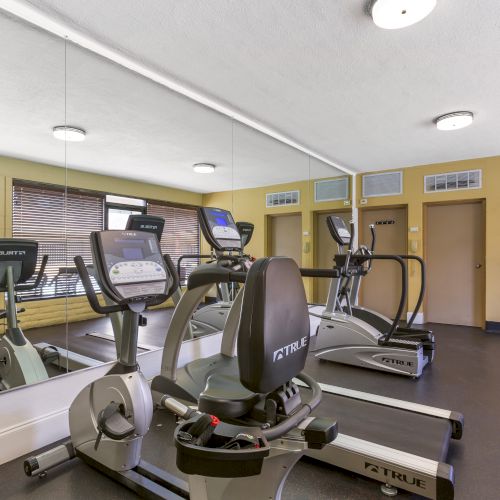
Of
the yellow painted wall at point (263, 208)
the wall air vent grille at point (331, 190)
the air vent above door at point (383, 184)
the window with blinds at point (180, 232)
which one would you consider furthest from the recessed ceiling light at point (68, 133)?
the air vent above door at point (383, 184)

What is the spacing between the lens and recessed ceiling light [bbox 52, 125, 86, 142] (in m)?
2.44

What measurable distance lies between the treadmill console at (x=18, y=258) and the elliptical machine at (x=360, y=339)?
8.21 ft

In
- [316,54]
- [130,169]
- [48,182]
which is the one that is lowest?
[48,182]

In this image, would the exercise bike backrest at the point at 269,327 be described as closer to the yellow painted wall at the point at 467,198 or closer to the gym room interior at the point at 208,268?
the gym room interior at the point at 208,268

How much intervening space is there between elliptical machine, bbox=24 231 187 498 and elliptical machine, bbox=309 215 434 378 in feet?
6.71

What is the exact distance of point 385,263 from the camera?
6211 mm

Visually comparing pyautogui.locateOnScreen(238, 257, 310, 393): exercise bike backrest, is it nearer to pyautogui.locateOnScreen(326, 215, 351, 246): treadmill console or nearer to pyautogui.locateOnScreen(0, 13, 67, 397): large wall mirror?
pyautogui.locateOnScreen(0, 13, 67, 397): large wall mirror

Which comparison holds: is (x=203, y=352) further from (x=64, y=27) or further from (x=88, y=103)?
(x=64, y=27)

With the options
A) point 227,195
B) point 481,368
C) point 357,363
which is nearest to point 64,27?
point 227,195

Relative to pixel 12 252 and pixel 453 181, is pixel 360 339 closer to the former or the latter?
pixel 12 252

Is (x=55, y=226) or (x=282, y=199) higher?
(x=282, y=199)

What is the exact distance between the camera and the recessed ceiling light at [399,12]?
1.93 metres

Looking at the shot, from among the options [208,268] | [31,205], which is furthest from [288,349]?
[31,205]

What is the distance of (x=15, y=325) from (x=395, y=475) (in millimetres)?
2324
